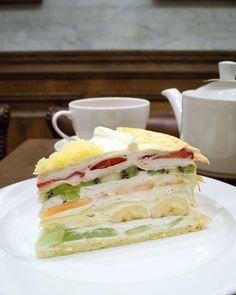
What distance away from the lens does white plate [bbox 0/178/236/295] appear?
475 mm

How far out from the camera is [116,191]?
28.2 inches

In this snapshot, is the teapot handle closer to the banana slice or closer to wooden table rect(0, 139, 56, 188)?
the banana slice

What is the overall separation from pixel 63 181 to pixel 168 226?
0.68 ft

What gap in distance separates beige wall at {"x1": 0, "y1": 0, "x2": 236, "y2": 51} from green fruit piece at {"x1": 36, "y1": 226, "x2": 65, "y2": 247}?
141cm

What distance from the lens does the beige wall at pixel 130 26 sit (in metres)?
1.95

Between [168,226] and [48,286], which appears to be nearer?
[48,286]

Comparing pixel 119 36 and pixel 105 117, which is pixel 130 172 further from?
pixel 119 36

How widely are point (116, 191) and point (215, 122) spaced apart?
0.26 meters

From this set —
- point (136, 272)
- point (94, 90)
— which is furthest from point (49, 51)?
point (136, 272)

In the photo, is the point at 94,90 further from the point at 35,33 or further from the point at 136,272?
the point at 136,272

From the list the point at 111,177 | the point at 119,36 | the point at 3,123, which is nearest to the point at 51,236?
the point at 111,177

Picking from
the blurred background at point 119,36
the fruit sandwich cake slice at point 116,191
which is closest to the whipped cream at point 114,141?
the fruit sandwich cake slice at point 116,191

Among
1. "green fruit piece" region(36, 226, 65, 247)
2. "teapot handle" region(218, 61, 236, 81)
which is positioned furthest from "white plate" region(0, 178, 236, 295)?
"teapot handle" region(218, 61, 236, 81)

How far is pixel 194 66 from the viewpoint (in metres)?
2.00
